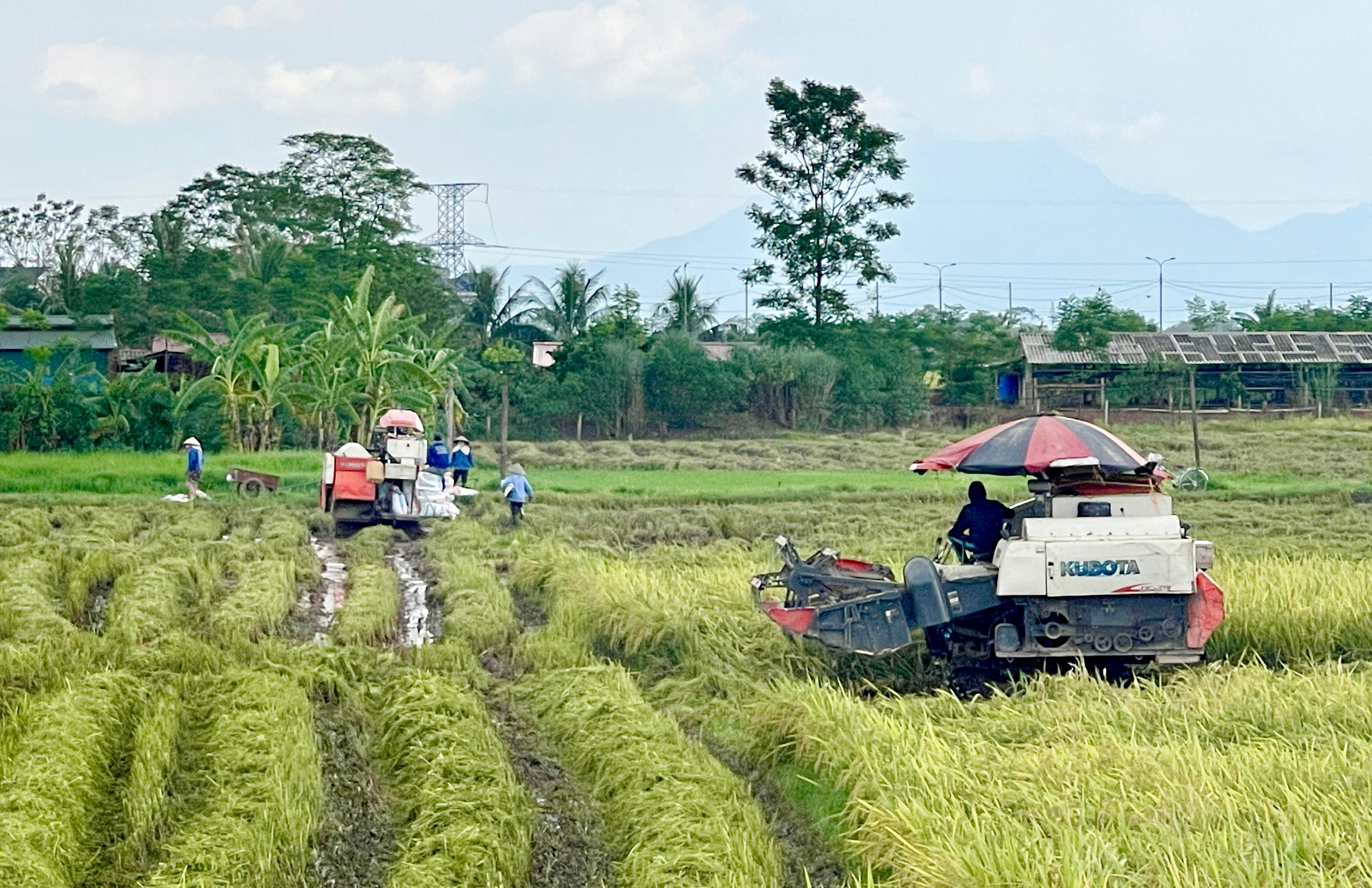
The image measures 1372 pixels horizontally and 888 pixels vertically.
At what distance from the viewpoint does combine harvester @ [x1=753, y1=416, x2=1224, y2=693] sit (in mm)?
8250

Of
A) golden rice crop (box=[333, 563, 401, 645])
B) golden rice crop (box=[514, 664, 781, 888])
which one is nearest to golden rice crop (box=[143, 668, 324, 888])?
golden rice crop (box=[514, 664, 781, 888])

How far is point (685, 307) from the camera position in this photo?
42688mm

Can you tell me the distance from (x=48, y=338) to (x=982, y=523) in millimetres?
29573

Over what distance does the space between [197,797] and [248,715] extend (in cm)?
116

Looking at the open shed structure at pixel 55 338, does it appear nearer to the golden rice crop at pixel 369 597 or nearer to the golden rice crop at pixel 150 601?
the golden rice crop at pixel 369 597

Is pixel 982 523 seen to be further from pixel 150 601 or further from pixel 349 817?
pixel 150 601

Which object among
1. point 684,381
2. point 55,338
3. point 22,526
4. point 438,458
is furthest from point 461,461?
point 55,338

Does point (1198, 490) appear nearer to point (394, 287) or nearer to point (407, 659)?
point (407, 659)

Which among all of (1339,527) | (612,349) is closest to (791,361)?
(612,349)

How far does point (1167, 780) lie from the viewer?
541cm

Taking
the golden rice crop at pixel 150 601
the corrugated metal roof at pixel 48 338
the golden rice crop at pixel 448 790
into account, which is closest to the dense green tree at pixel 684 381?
the corrugated metal roof at pixel 48 338

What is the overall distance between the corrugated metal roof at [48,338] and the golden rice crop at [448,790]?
2743 cm

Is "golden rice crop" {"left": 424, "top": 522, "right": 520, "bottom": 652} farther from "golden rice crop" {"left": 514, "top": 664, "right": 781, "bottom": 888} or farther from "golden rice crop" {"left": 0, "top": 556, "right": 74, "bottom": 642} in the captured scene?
"golden rice crop" {"left": 0, "top": 556, "right": 74, "bottom": 642}

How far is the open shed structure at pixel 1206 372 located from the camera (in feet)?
110
